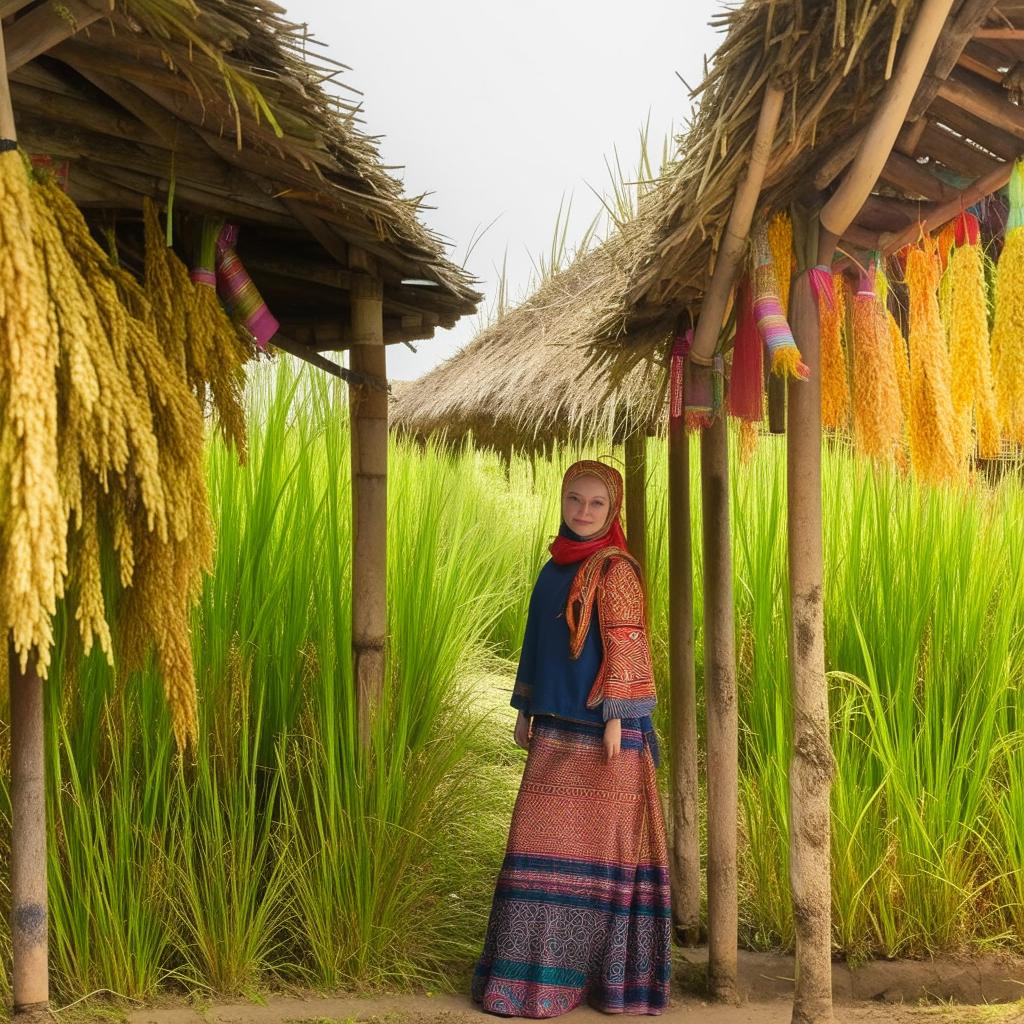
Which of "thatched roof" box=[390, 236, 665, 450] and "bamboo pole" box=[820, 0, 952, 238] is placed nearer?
"bamboo pole" box=[820, 0, 952, 238]

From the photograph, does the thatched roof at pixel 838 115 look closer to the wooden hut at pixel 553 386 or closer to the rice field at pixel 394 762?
the wooden hut at pixel 553 386

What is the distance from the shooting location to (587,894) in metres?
3.71

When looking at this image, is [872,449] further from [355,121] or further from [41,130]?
[41,130]

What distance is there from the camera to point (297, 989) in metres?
3.64

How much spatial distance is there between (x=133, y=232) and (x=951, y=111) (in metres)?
2.28

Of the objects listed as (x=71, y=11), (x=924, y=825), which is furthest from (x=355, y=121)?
(x=924, y=825)

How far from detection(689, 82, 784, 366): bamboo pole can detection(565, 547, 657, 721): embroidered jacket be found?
0.71 metres

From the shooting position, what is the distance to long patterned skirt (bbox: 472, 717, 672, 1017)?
3.68 metres

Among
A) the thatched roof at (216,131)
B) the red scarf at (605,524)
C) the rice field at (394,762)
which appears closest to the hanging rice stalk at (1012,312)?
the red scarf at (605,524)

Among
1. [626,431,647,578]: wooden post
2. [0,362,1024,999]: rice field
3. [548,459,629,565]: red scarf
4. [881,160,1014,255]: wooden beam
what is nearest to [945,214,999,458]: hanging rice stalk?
[881,160,1014,255]: wooden beam

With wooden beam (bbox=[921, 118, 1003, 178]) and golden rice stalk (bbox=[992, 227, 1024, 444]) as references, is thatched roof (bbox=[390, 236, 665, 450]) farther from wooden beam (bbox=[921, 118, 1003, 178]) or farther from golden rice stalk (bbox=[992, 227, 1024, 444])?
golden rice stalk (bbox=[992, 227, 1024, 444])

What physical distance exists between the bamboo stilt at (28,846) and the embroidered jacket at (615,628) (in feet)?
5.51

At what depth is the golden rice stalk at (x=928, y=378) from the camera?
310 cm

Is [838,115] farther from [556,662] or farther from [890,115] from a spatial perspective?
[556,662]
